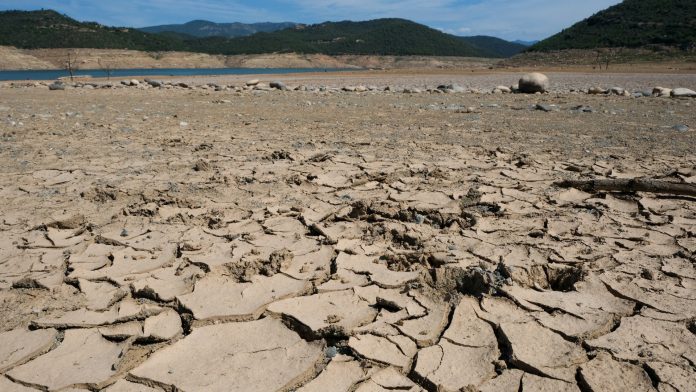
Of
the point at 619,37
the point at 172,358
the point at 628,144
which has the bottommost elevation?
the point at 172,358

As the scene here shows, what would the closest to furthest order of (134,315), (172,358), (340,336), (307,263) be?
(172,358), (340,336), (134,315), (307,263)

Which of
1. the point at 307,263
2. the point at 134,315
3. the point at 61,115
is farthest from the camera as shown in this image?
the point at 61,115

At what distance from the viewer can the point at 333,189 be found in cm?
369

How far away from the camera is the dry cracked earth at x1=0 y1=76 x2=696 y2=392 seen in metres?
1.60

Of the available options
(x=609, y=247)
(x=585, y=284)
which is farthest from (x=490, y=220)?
(x=585, y=284)

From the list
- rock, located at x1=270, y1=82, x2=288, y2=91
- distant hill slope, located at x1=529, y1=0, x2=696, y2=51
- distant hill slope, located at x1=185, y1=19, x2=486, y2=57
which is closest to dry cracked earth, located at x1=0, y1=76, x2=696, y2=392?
rock, located at x1=270, y1=82, x2=288, y2=91

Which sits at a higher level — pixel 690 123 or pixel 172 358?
pixel 690 123

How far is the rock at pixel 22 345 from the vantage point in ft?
5.33

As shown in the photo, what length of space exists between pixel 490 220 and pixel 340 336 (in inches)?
61.7

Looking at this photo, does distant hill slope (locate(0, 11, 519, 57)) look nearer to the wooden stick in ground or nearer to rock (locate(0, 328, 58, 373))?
rock (locate(0, 328, 58, 373))

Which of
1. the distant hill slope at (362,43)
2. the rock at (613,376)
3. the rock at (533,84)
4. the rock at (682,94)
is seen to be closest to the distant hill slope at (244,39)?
the distant hill slope at (362,43)

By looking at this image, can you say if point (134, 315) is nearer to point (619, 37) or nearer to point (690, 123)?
point (690, 123)

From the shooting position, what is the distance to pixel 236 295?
2.08 m

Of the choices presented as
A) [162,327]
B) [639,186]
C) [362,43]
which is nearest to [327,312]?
[162,327]
